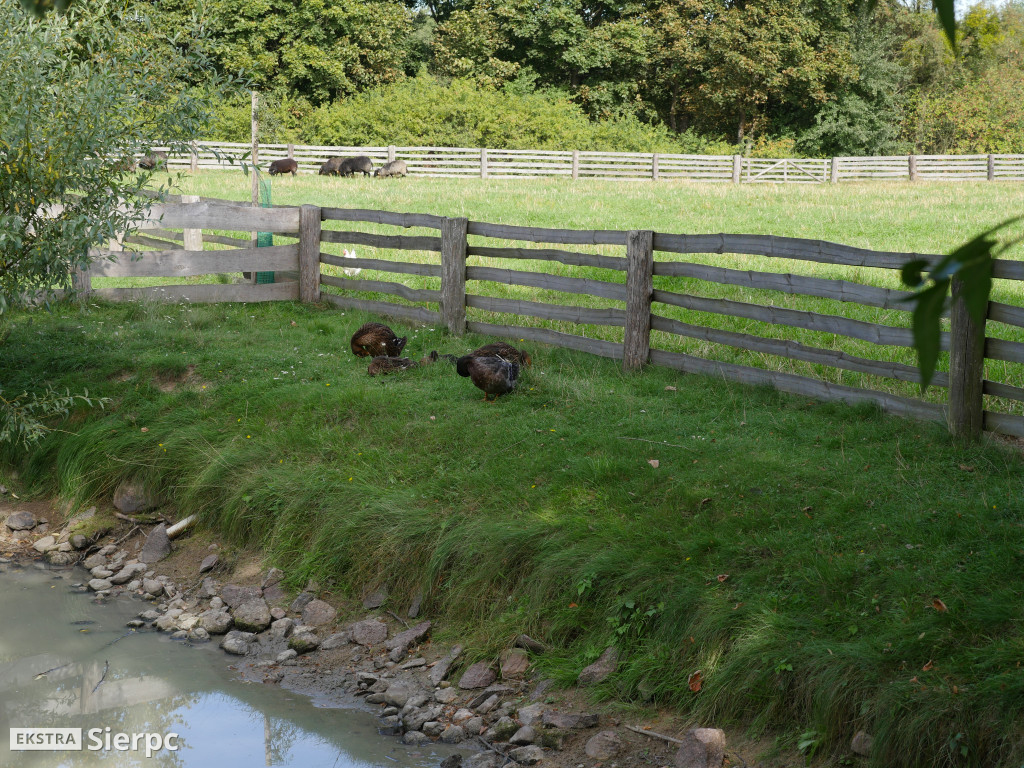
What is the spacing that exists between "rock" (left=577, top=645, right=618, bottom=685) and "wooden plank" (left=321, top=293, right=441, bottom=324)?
5757 millimetres

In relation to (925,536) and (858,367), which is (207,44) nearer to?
(858,367)

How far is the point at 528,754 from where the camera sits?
4301 mm

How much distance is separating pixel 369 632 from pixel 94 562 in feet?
7.99

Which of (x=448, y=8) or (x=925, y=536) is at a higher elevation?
(x=448, y=8)

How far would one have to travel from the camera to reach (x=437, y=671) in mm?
5035

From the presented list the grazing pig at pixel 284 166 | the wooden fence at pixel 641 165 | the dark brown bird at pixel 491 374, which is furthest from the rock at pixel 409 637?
the wooden fence at pixel 641 165

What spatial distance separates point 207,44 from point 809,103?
35191 millimetres

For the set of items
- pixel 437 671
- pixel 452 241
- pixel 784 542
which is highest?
pixel 452 241

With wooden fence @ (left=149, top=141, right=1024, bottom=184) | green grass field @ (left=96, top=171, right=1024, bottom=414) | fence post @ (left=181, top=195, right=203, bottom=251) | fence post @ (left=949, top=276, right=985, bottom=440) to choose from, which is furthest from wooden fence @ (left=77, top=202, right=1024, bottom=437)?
wooden fence @ (left=149, top=141, right=1024, bottom=184)

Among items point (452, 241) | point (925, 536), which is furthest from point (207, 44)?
point (925, 536)

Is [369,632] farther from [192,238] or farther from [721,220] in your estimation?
[721,220]

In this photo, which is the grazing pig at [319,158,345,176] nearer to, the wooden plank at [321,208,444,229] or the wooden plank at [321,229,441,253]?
the wooden plank at [321,208,444,229]

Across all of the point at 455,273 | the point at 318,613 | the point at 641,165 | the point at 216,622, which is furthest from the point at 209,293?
the point at 641,165

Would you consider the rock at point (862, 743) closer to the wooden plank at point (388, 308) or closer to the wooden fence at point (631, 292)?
the wooden fence at point (631, 292)
